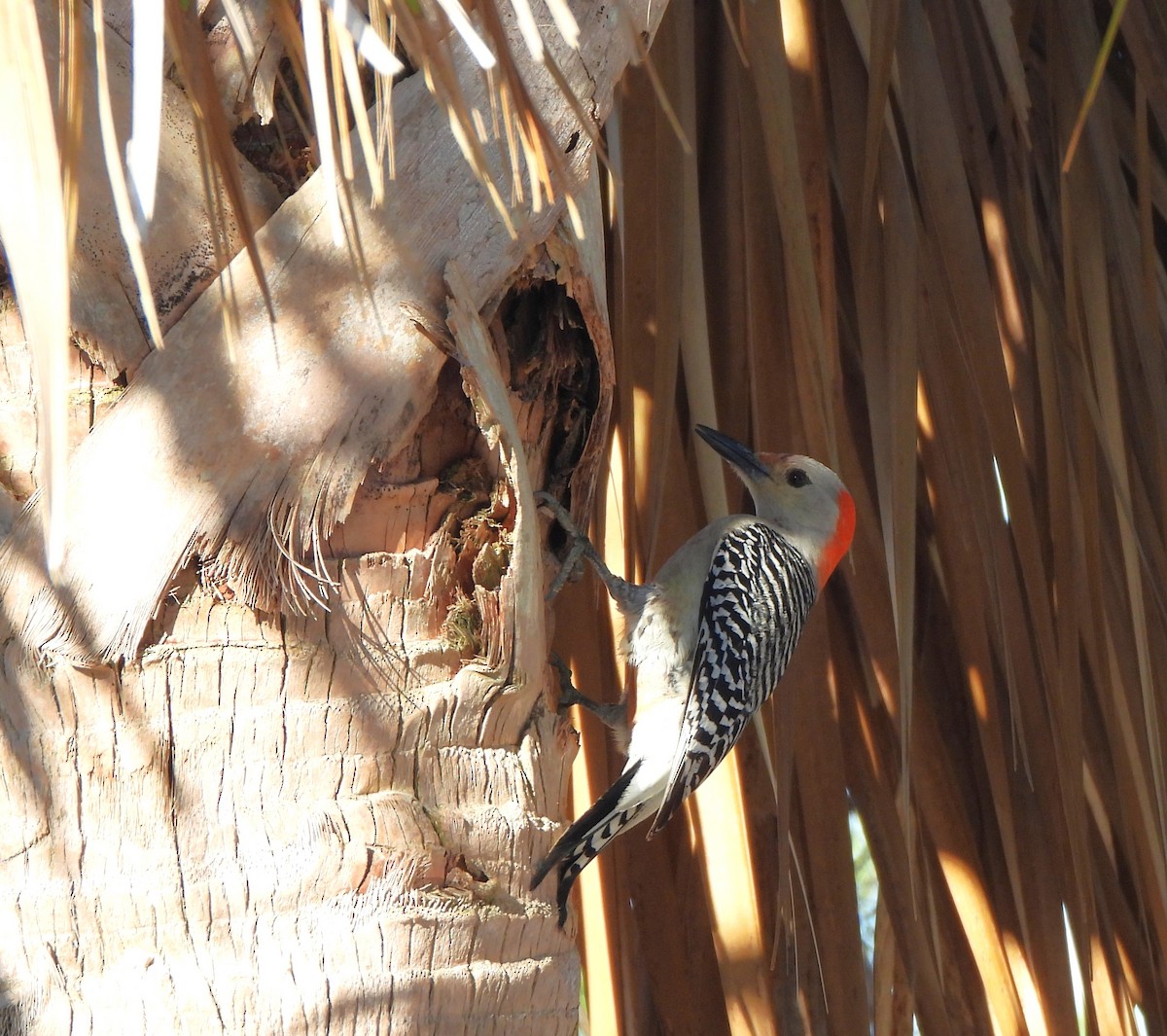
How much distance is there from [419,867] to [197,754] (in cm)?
29

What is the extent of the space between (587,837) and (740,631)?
1.01 meters

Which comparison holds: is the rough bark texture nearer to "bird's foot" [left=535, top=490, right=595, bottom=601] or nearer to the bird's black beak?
"bird's foot" [left=535, top=490, right=595, bottom=601]

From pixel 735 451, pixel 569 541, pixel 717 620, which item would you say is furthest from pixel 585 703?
pixel 735 451

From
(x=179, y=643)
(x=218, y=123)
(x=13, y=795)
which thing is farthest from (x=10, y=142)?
(x=13, y=795)

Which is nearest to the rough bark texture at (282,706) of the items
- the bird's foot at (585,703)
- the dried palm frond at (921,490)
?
the dried palm frond at (921,490)

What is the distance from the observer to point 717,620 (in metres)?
3.02

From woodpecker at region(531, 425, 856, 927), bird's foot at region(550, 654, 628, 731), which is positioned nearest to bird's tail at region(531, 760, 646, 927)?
woodpecker at region(531, 425, 856, 927)

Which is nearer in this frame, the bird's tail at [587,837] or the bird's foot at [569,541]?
the bird's tail at [587,837]

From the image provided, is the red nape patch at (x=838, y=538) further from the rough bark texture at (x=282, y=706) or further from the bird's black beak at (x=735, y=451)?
the rough bark texture at (x=282, y=706)

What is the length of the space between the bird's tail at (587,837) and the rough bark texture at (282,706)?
9 cm

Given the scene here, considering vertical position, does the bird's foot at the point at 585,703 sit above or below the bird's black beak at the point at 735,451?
below

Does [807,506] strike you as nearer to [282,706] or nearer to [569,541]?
[569,541]

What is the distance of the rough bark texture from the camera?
130cm

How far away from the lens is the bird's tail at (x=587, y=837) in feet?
5.38
